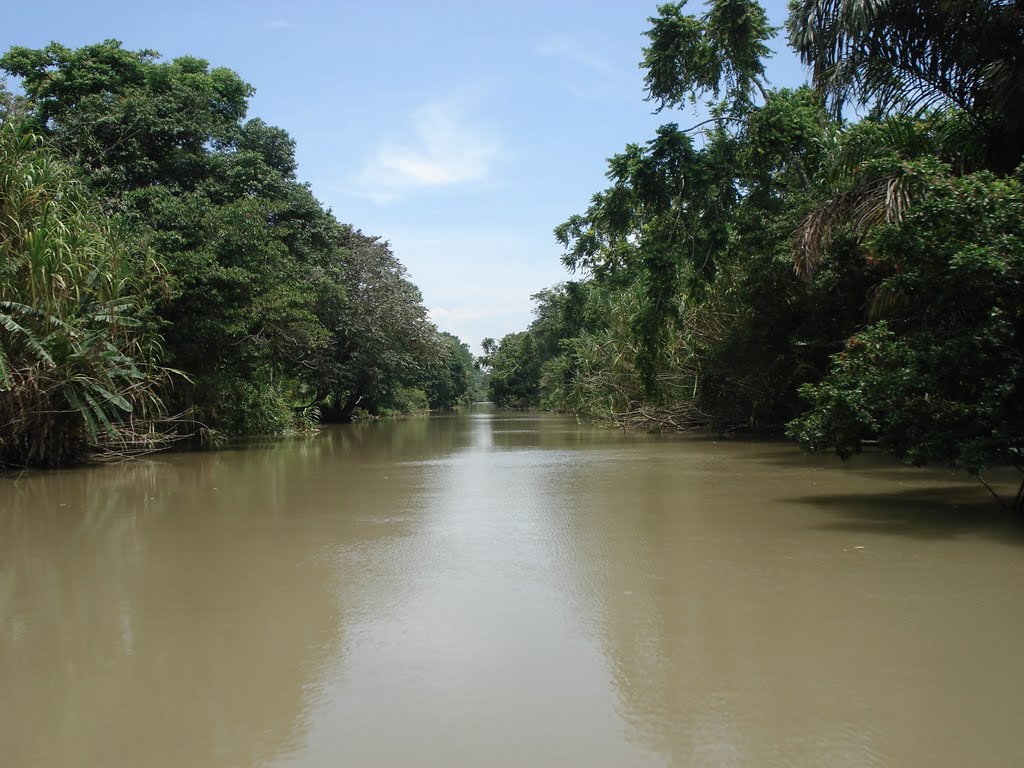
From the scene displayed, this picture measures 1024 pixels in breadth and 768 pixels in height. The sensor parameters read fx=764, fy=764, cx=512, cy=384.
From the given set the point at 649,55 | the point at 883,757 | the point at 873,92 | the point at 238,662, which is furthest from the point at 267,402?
the point at 883,757

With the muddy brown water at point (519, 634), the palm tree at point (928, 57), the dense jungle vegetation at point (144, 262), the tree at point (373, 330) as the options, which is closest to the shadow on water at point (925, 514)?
the muddy brown water at point (519, 634)

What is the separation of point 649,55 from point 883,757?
16651 millimetres

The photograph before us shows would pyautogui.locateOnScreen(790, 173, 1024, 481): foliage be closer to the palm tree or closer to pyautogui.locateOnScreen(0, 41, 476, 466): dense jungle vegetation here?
the palm tree

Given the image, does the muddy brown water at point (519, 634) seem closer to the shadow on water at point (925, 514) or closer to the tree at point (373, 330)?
the shadow on water at point (925, 514)

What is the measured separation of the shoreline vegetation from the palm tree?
3 cm

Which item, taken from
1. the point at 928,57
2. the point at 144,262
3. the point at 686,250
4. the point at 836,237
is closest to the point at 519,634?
the point at 928,57

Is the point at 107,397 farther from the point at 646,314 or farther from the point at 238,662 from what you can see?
the point at 646,314

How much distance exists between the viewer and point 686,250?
17.2 meters

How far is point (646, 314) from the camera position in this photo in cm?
1723

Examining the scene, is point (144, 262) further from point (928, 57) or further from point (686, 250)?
point (928, 57)

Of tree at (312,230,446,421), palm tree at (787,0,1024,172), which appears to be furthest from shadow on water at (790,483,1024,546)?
tree at (312,230,446,421)

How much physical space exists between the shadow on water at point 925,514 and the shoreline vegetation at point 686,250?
55 centimetres

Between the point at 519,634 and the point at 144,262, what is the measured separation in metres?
12.2

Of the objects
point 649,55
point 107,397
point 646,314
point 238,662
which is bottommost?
point 238,662
